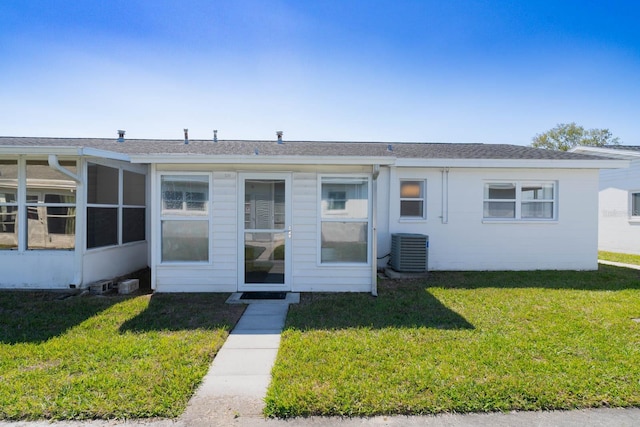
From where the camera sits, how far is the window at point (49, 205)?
613 cm

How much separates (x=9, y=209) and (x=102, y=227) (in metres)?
1.57

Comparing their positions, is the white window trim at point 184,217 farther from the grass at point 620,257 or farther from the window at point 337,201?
the grass at point 620,257

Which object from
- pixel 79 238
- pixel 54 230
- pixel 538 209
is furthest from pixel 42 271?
pixel 538 209

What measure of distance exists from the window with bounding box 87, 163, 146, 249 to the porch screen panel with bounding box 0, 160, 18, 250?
4.31 ft

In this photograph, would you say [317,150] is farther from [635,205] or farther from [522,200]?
[635,205]

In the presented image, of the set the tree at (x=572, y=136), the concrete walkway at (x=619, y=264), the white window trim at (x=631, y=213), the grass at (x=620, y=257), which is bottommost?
the concrete walkway at (x=619, y=264)

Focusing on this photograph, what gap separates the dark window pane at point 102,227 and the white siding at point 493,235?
657cm

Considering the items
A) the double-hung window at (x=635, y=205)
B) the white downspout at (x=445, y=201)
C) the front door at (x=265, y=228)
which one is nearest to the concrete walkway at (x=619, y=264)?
the double-hung window at (x=635, y=205)

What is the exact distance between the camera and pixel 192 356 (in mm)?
3418

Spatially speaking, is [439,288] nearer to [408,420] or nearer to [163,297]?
[408,420]

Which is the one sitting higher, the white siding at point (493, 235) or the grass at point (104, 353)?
the white siding at point (493, 235)

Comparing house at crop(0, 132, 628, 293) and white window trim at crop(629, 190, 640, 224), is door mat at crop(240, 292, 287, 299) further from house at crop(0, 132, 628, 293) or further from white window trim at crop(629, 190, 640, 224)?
white window trim at crop(629, 190, 640, 224)

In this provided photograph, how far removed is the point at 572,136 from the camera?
104 ft

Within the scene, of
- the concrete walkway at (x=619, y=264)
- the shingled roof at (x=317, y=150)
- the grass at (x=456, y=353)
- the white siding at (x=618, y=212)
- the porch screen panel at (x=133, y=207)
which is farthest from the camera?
the white siding at (x=618, y=212)
